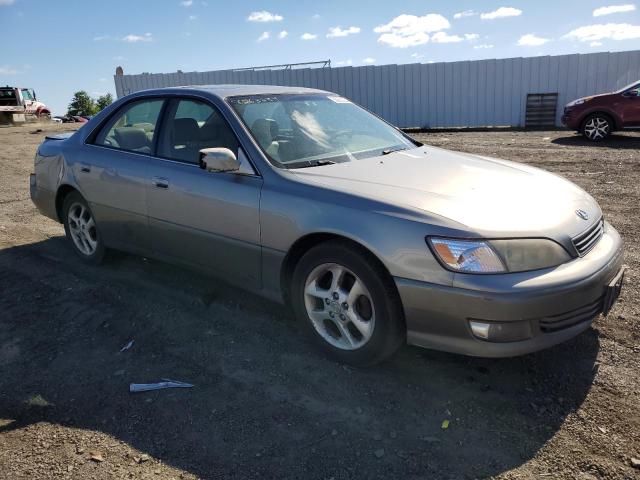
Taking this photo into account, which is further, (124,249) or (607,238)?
(124,249)

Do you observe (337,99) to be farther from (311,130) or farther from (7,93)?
(7,93)

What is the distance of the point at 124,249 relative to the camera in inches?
184

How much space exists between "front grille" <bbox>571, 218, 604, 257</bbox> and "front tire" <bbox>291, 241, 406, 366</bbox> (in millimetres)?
1030

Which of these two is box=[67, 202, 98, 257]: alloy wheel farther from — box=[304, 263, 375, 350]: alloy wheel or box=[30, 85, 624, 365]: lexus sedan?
box=[304, 263, 375, 350]: alloy wheel

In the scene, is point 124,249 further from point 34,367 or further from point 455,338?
point 455,338

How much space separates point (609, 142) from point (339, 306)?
11955mm

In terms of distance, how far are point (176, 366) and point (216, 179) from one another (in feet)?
4.04

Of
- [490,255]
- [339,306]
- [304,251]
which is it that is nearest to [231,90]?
[304,251]

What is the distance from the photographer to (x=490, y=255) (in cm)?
271

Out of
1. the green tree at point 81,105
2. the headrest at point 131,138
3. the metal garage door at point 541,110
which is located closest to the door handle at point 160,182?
the headrest at point 131,138

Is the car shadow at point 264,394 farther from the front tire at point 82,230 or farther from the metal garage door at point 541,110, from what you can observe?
the metal garage door at point 541,110

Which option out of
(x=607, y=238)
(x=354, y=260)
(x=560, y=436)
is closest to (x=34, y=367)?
(x=354, y=260)

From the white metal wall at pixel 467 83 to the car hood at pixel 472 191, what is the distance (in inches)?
641

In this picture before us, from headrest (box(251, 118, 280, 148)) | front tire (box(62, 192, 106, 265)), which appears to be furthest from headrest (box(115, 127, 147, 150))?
headrest (box(251, 118, 280, 148))
